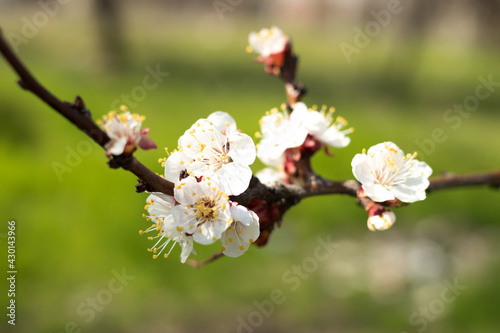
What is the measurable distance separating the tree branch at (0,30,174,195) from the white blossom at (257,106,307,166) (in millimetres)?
316

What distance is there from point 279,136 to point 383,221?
297 millimetres

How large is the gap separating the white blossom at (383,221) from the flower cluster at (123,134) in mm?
426

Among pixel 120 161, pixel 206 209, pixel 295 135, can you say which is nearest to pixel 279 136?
pixel 295 135

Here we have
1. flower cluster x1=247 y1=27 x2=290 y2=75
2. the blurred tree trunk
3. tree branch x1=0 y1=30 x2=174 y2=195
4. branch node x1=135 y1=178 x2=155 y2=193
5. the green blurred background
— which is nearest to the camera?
tree branch x1=0 y1=30 x2=174 y2=195

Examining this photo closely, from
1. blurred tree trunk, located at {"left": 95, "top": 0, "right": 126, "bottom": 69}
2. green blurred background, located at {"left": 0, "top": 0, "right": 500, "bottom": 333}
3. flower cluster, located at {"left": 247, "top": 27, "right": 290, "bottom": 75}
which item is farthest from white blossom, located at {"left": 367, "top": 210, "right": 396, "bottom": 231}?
blurred tree trunk, located at {"left": 95, "top": 0, "right": 126, "bottom": 69}

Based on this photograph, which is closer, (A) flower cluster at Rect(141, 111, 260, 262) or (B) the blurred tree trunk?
(A) flower cluster at Rect(141, 111, 260, 262)

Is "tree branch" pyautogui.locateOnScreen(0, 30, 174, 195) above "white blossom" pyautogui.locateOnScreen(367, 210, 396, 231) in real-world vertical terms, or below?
above

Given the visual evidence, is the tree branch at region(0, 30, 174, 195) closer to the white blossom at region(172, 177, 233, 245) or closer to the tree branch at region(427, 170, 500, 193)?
the white blossom at region(172, 177, 233, 245)

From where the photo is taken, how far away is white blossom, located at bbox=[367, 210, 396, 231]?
2.60 feet

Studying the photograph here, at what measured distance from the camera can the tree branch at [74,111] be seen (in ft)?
1.69

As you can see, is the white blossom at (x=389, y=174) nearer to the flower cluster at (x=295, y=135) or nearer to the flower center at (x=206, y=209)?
the flower cluster at (x=295, y=135)

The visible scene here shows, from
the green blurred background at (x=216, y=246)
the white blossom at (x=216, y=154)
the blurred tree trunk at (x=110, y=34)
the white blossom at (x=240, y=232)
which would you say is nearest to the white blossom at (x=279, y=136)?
the white blossom at (x=216, y=154)

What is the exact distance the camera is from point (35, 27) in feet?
30.3

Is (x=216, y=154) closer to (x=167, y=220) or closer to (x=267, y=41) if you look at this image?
(x=167, y=220)
